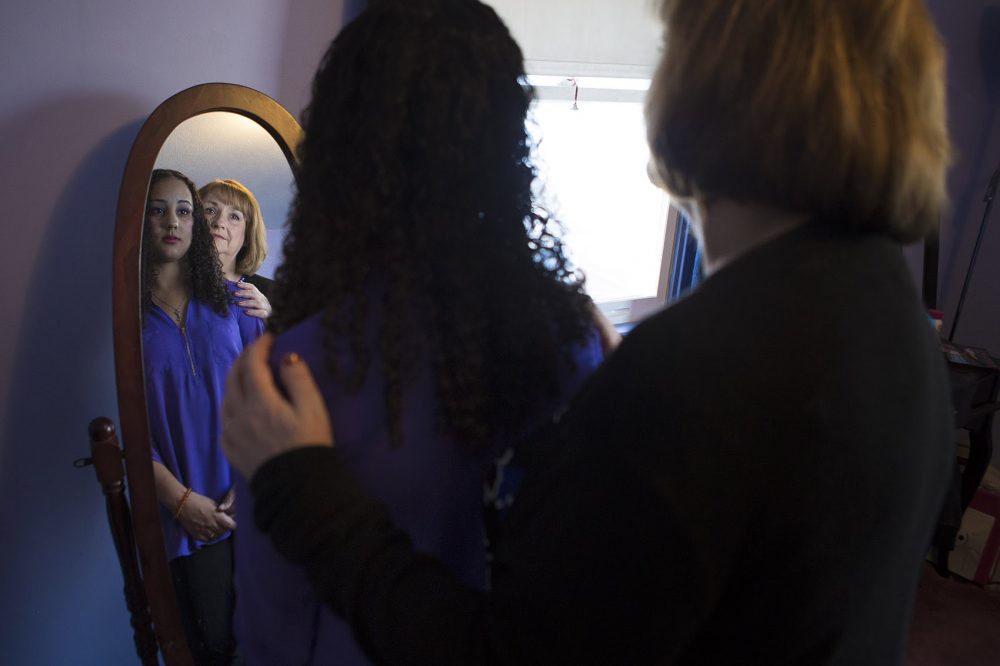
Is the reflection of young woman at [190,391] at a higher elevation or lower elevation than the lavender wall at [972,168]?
lower

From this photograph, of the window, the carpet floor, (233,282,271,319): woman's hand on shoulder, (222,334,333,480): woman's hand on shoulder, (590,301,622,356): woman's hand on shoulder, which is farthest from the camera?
the carpet floor

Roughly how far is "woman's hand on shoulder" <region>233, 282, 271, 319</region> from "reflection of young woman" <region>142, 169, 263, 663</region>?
0.04ft

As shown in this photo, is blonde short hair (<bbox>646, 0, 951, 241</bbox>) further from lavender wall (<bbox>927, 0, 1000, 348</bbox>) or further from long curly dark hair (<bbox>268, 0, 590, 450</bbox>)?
lavender wall (<bbox>927, 0, 1000, 348</bbox>)

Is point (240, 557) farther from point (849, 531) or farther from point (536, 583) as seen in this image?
point (849, 531)

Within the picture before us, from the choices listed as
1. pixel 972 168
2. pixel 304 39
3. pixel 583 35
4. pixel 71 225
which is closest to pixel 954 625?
pixel 972 168

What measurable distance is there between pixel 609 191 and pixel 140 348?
1.66 m

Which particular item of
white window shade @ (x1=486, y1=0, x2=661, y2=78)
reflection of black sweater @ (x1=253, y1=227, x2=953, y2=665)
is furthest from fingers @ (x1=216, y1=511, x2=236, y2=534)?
white window shade @ (x1=486, y1=0, x2=661, y2=78)

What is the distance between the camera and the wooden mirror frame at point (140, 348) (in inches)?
35.3

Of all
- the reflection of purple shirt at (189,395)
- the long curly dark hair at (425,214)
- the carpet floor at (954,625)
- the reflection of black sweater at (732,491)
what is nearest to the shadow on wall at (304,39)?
the reflection of purple shirt at (189,395)

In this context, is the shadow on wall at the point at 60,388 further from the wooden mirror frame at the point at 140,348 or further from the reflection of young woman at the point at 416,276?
the reflection of young woman at the point at 416,276

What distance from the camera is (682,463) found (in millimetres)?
427

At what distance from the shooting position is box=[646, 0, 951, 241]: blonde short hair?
47cm

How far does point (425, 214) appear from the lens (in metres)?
0.64

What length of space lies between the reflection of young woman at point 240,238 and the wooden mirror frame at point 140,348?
0.10m
